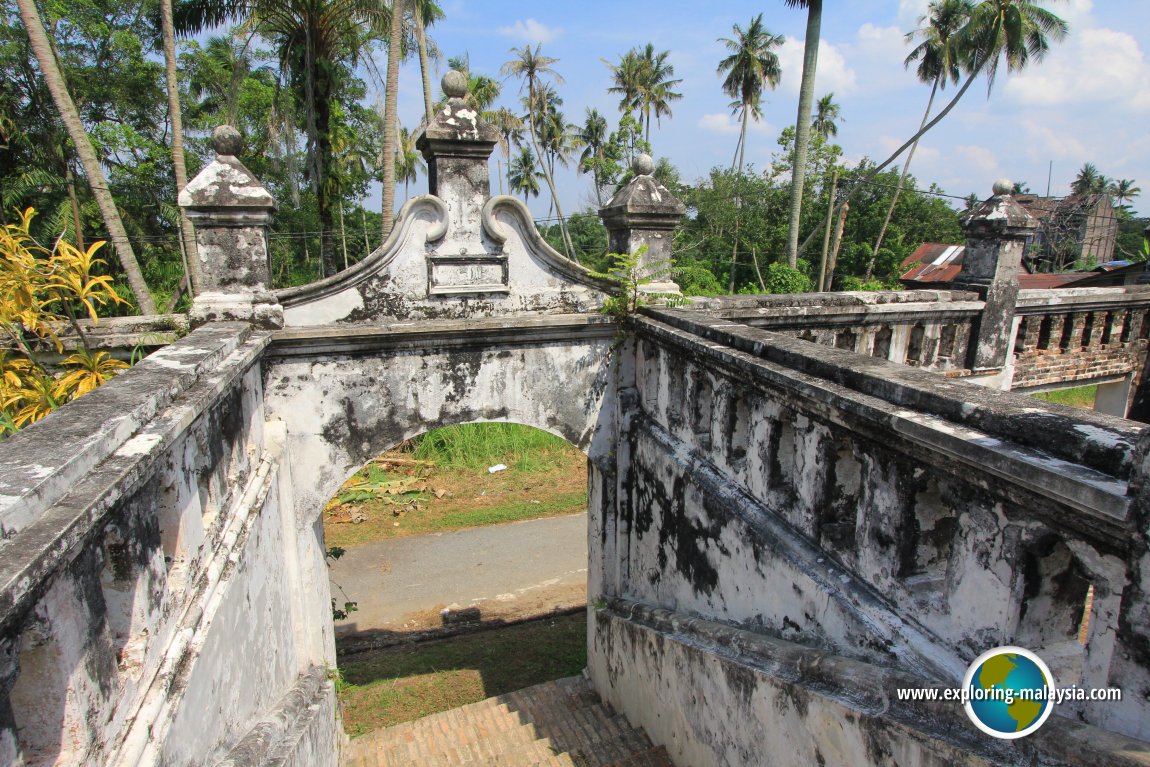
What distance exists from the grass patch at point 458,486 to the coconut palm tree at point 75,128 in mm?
5022

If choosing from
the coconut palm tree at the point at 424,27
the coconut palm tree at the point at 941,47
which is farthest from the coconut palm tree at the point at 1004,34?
the coconut palm tree at the point at 424,27

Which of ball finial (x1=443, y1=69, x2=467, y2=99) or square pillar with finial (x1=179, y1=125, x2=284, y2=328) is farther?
ball finial (x1=443, y1=69, x2=467, y2=99)

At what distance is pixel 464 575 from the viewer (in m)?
10.4

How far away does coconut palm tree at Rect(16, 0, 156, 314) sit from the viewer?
392 inches

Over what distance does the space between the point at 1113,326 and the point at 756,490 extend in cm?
610

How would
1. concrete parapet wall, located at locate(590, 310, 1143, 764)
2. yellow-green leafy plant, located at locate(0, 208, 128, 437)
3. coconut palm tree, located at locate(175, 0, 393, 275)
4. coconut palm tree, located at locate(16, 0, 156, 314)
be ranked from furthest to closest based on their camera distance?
1. coconut palm tree, located at locate(175, 0, 393, 275)
2. coconut palm tree, located at locate(16, 0, 156, 314)
3. yellow-green leafy plant, located at locate(0, 208, 128, 437)
4. concrete parapet wall, located at locate(590, 310, 1143, 764)

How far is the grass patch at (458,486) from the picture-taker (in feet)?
39.7

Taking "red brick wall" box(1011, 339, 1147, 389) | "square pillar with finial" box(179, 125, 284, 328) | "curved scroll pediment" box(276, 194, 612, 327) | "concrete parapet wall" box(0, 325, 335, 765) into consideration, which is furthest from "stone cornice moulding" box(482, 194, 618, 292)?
"red brick wall" box(1011, 339, 1147, 389)

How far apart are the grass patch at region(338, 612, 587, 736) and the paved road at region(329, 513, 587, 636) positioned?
0.65 m

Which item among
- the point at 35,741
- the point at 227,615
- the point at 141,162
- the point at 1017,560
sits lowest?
the point at 227,615

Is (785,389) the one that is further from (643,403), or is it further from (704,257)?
(704,257)

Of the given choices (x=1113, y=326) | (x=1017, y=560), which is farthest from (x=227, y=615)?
(x=1113, y=326)

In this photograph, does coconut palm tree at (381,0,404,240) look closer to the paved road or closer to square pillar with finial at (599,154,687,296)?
the paved road

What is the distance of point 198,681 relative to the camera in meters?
2.80
